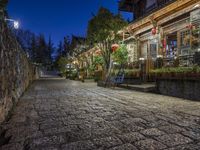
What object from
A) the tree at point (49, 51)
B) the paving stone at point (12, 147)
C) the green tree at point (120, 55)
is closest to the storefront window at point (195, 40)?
the green tree at point (120, 55)

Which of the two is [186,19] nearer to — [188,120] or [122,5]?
[188,120]

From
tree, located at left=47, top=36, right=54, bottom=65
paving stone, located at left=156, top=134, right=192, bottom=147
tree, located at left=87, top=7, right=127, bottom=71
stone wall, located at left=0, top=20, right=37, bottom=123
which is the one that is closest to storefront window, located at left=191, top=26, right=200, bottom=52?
tree, located at left=87, top=7, right=127, bottom=71

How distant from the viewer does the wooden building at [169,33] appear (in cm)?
945

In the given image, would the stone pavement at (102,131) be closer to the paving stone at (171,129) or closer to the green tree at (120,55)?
the paving stone at (171,129)

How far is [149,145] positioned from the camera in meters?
2.56

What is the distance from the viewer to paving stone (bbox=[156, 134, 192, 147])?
8.61 ft

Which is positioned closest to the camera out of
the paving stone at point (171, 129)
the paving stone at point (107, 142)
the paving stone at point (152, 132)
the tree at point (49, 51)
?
the paving stone at point (107, 142)

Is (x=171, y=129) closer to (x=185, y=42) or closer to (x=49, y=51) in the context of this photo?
(x=185, y=42)

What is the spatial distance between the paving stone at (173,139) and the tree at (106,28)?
9.85 meters

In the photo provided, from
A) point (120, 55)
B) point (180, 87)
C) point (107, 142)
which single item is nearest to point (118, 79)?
point (120, 55)

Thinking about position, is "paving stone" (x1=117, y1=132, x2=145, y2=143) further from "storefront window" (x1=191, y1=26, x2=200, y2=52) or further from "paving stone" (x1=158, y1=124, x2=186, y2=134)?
Result: "storefront window" (x1=191, y1=26, x2=200, y2=52)

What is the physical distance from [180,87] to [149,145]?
529 cm

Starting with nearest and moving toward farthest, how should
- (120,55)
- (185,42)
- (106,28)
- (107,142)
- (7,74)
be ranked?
(107,142)
(7,74)
(185,42)
(106,28)
(120,55)

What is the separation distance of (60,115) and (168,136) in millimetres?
2402
